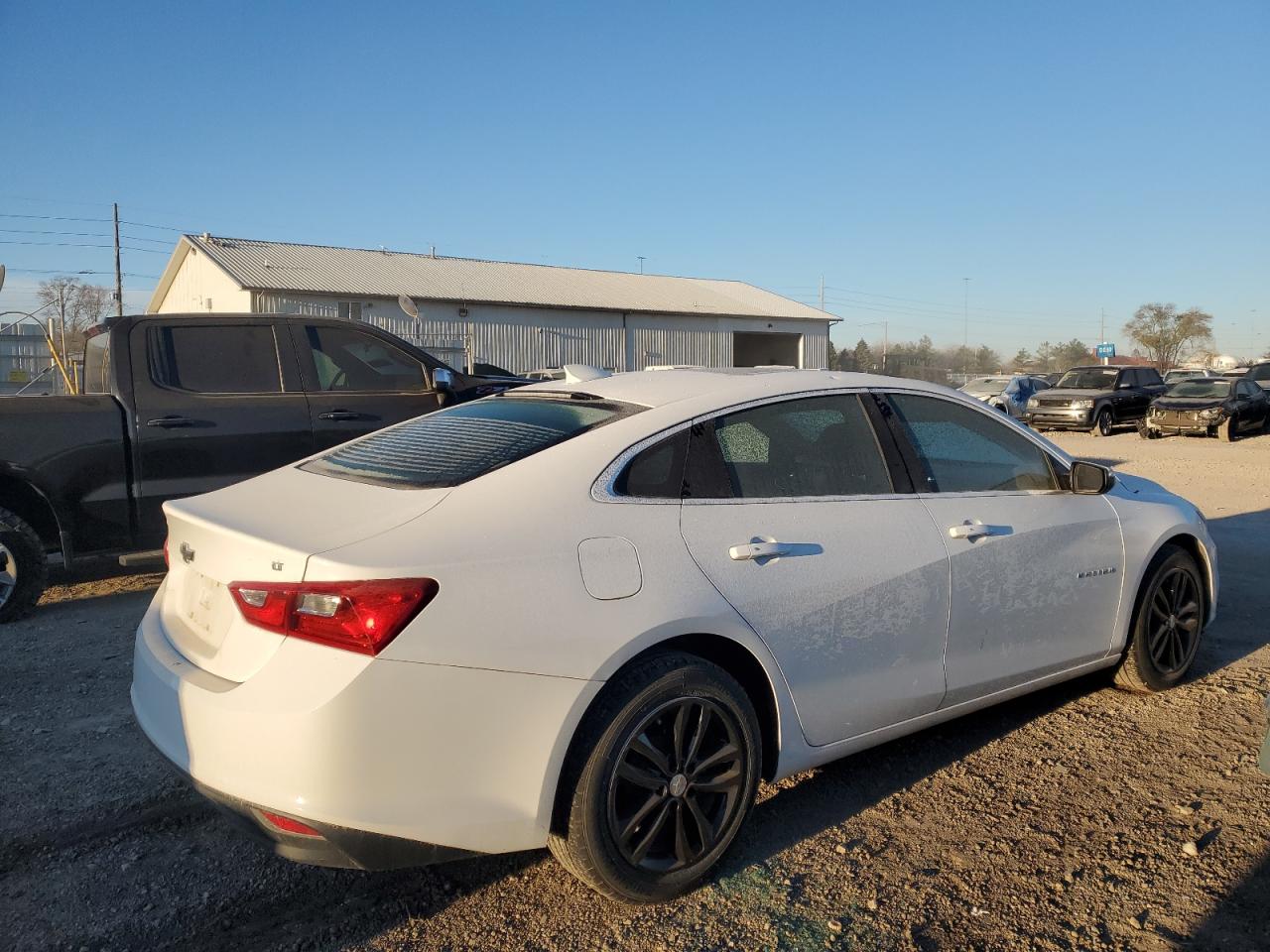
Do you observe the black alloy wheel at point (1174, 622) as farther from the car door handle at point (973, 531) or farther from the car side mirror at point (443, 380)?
the car side mirror at point (443, 380)

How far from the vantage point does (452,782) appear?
252 centimetres

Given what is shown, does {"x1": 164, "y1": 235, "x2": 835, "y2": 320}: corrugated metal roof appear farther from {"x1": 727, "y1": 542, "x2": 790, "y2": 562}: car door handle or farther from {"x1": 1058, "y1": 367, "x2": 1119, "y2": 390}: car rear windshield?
{"x1": 727, "y1": 542, "x2": 790, "y2": 562}: car door handle

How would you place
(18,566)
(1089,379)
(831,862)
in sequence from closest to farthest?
→ (831,862)
(18,566)
(1089,379)

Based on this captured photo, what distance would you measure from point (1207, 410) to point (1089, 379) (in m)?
3.26

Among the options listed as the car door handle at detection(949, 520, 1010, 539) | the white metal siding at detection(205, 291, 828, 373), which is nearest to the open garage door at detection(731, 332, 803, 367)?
the white metal siding at detection(205, 291, 828, 373)

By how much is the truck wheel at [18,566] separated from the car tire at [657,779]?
4595 mm

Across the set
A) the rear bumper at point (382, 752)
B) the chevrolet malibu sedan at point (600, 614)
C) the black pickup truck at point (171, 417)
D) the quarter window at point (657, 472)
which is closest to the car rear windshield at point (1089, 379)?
the black pickup truck at point (171, 417)

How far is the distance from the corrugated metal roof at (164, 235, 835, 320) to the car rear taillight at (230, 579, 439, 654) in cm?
3002

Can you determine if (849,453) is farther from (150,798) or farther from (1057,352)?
(1057,352)

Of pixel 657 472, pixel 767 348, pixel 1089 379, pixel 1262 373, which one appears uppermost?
pixel 767 348

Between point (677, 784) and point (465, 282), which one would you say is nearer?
point (677, 784)

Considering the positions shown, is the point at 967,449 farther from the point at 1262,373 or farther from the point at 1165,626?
the point at 1262,373

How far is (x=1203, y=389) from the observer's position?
79.0ft

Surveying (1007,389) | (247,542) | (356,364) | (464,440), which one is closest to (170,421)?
(356,364)
